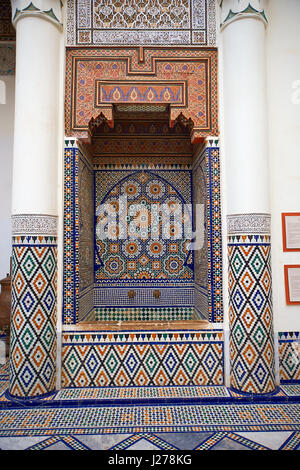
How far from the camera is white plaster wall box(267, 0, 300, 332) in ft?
9.72

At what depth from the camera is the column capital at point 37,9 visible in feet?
9.27

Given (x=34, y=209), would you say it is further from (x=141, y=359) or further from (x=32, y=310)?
(x=141, y=359)

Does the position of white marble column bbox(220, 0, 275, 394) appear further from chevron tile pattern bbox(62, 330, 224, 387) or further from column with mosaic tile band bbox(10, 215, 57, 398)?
column with mosaic tile band bbox(10, 215, 57, 398)

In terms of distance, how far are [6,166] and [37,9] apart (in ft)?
6.10

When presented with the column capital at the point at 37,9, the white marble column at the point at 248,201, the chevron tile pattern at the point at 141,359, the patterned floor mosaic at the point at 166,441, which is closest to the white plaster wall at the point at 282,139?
the white marble column at the point at 248,201

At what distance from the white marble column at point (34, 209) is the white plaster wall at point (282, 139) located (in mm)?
1881

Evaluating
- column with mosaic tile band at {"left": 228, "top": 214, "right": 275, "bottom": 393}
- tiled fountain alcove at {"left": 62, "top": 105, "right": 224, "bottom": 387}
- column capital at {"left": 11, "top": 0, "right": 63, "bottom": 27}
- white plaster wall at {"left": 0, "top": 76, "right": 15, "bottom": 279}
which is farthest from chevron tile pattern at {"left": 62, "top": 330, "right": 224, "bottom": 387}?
column capital at {"left": 11, "top": 0, "right": 63, "bottom": 27}

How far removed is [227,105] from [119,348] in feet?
7.41

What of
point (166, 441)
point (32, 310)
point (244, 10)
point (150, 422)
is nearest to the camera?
point (166, 441)

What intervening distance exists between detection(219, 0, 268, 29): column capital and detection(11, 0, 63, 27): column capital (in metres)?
1.47

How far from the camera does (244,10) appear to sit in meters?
2.87

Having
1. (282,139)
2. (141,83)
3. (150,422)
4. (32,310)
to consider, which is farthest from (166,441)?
(141,83)

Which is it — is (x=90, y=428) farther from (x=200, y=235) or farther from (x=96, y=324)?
(x=200, y=235)

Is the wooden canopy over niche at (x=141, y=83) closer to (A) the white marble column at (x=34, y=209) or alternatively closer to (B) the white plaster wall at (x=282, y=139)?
(A) the white marble column at (x=34, y=209)
